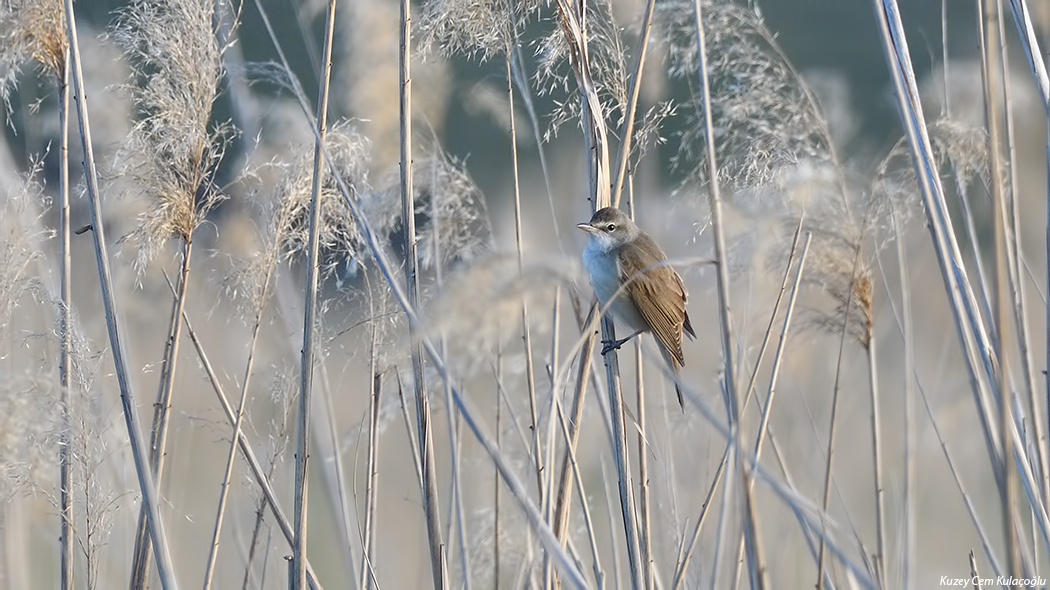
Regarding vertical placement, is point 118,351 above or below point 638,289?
below

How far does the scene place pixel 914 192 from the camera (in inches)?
90.0

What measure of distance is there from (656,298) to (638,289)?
0.06 metres

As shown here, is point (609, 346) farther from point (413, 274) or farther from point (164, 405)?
point (164, 405)

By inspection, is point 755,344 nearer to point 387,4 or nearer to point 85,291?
point 387,4

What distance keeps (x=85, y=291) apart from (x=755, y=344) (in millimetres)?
2870

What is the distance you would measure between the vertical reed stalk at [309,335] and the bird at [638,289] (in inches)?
33.3

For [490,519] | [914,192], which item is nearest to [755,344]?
[914,192]

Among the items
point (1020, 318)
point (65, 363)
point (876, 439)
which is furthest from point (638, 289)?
point (65, 363)

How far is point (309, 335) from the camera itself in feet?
5.71

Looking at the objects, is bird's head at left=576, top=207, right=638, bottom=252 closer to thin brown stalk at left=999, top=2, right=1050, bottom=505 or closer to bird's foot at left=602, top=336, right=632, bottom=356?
bird's foot at left=602, top=336, right=632, bottom=356

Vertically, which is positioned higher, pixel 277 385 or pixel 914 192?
pixel 914 192

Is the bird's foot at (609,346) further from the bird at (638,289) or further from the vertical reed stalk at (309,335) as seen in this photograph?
the vertical reed stalk at (309,335)

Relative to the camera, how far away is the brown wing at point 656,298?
2.38 m

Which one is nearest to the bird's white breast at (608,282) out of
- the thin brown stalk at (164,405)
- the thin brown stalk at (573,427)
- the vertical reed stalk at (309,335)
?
the thin brown stalk at (573,427)
